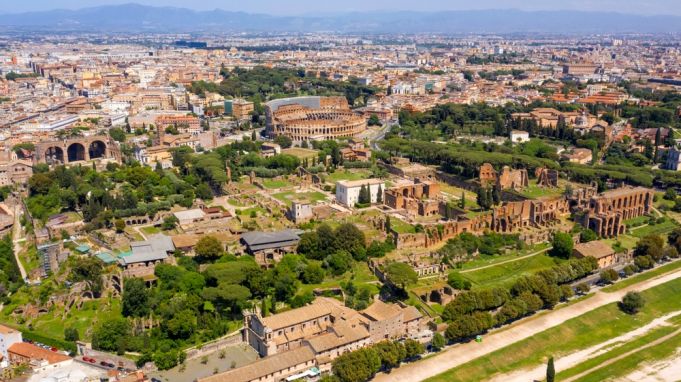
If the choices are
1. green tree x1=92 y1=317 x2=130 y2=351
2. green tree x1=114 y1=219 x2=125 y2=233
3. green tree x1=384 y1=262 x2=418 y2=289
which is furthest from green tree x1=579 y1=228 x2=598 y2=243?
green tree x1=114 y1=219 x2=125 y2=233

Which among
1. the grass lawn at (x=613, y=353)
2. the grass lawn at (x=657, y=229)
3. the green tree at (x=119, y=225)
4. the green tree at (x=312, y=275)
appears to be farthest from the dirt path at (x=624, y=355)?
the green tree at (x=119, y=225)

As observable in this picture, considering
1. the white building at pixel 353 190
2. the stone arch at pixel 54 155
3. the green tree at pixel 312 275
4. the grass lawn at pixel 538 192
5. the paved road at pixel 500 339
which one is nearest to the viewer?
the paved road at pixel 500 339

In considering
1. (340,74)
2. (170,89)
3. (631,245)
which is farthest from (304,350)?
(340,74)

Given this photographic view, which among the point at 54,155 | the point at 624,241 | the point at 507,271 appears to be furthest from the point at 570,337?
the point at 54,155

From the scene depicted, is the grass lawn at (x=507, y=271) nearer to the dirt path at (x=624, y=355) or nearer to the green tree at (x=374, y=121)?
the dirt path at (x=624, y=355)

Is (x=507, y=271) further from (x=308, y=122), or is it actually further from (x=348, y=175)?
(x=308, y=122)

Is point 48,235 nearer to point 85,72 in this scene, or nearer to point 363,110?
point 363,110

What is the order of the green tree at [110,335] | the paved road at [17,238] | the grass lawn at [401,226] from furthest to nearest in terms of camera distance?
1. the grass lawn at [401,226]
2. the paved road at [17,238]
3. the green tree at [110,335]
